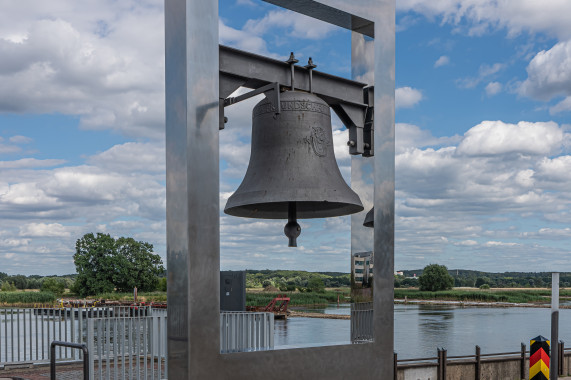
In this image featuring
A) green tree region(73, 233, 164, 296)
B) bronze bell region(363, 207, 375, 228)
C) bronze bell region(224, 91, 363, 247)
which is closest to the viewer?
bronze bell region(224, 91, 363, 247)

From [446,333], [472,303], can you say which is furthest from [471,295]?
[446,333]

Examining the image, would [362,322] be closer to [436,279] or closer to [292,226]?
[292,226]

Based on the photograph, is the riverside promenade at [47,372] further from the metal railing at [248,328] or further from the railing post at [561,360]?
the railing post at [561,360]

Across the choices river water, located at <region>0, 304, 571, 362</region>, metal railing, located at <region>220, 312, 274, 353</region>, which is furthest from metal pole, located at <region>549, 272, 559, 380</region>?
river water, located at <region>0, 304, 571, 362</region>

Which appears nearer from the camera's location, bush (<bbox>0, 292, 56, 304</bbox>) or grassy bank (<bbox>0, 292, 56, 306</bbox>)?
grassy bank (<bbox>0, 292, 56, 306</bbox>)

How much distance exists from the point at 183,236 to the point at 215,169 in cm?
53

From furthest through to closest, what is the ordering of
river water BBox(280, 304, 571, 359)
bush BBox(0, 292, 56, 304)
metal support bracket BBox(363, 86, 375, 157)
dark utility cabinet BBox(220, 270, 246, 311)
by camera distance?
bush BBox(0, 292, 56, 304), river water BBox(280, 304, 571, 359), dark utility cabinet BBox(220, 270, 246, 311), metal support bracket BBox(363, 86, 375, 157)

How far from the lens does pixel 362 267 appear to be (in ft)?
19.4

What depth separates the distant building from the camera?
19.0 ft

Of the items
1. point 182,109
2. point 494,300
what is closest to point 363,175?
point 182,109

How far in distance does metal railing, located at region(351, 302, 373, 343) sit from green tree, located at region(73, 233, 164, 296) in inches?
3033

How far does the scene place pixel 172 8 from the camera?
4.50m

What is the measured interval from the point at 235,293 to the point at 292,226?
9.07 m

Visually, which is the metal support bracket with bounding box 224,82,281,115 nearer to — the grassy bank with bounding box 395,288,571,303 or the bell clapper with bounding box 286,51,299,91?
the bell clapper with bounding box 286,51,299,91
